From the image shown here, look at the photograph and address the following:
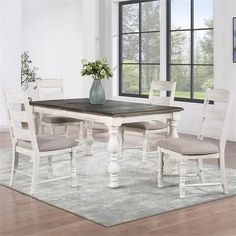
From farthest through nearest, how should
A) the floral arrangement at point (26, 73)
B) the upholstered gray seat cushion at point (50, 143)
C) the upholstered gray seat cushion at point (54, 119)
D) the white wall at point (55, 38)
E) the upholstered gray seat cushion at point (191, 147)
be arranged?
the white wall at point (55, 38)
the floral arrangement at point (26, 73)
the upholstered gray seat cushion at point (54, 119)
the upholstered gray seat cushion at point (50, 143)
the upholstered gray seat cushion at point (191, 147)

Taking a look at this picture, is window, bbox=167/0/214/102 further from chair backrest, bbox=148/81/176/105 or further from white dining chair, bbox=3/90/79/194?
white dining chair, bbox=3/90/79/194

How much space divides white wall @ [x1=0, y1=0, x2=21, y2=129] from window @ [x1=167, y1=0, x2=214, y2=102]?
2489mm

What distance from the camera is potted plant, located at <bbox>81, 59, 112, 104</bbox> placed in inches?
217

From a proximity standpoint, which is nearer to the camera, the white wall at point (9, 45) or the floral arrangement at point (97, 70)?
the floral arrangement at point (97, 70)

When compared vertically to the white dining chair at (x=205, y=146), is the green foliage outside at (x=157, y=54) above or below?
above

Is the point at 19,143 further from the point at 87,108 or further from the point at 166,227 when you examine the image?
the point at 166,227

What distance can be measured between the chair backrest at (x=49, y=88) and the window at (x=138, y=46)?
2768 mm

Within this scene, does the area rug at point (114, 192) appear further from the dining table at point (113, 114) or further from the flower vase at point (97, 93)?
the flower vase at point (97, 93)

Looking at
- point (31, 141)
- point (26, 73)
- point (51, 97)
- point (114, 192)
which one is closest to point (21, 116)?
point (31, 141)

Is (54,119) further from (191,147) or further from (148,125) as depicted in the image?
(191,147)

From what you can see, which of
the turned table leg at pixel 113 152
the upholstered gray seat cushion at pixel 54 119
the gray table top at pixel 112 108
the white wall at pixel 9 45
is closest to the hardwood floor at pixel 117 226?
the turned table leg at pixel 113 152

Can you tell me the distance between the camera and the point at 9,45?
8.69 metres

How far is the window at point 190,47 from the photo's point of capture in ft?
26.9

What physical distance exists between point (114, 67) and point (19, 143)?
5194 millimetres
